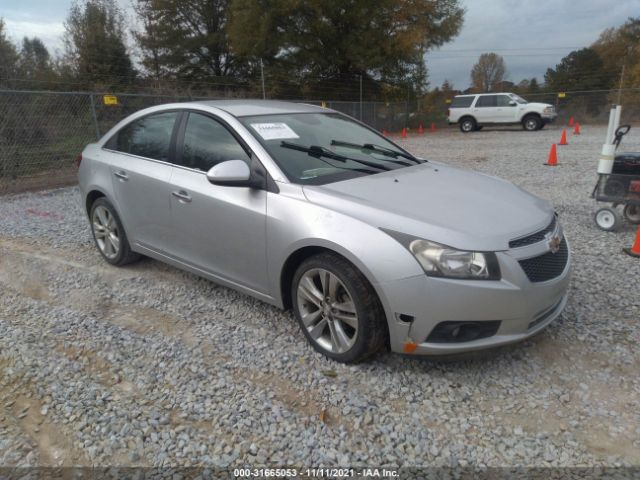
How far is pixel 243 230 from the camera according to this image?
127 inches

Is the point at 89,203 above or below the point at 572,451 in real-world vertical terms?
above

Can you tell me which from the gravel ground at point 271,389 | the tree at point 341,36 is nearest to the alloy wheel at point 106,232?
the gravel ground at point 271,389

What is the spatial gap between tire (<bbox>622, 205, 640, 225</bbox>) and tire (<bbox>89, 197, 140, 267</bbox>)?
19.0 ft

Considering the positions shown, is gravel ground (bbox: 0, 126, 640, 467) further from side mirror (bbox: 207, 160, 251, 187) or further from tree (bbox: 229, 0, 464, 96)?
tree (bbox: 229, 0, 464, 96)

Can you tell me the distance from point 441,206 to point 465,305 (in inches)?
26.5

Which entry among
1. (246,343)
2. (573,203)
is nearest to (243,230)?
(246,343)

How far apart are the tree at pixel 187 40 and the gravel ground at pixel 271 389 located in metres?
28.0

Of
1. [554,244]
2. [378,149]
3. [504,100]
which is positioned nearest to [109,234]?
[378,149]

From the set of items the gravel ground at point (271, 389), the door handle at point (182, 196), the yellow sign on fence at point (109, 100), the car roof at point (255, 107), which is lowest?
the gravel ground at point (271, 389)

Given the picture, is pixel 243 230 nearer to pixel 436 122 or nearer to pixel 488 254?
pixel 488 254

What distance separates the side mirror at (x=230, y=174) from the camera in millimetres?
3055

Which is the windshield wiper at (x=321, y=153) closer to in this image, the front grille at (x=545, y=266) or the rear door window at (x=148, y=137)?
the rear door window at (x=148, y=137)

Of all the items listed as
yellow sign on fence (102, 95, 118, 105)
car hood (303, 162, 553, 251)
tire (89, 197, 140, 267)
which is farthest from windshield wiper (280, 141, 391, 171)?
yellow sign on fence (102, 95, 118, 105)

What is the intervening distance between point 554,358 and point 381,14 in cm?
2699
